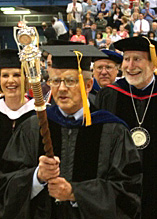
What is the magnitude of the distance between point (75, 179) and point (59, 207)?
0.22 m

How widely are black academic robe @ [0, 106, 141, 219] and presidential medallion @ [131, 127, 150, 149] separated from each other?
122cm

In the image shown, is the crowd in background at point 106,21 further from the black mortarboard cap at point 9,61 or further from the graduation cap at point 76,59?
the graduation cap at point 76,59

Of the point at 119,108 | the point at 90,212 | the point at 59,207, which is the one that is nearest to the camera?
the point at 90,212

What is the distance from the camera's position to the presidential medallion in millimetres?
3971

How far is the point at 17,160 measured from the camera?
107 inches

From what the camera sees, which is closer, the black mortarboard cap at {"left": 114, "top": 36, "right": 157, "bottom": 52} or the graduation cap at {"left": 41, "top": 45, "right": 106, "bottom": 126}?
the graduation cap at {"left": 41, "top": 45, "right": 106, "bottom": 126}

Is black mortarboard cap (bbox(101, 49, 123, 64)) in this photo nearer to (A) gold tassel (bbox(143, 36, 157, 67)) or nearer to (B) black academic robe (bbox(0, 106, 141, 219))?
(A) gold tassel (bbox(143, 36, 157, 67))

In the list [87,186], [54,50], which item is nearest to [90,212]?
[87,186]

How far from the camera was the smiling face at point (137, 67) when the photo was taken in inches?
161

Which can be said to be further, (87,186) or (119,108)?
(119,108)

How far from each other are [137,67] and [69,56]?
143 cm

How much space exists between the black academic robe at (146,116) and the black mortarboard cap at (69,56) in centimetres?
133

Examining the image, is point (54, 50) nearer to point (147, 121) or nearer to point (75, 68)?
point (75, 68)

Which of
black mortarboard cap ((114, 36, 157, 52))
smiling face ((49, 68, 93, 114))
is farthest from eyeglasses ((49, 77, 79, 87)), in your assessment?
black mortarboard cap ((114, 36, 157, 52))
